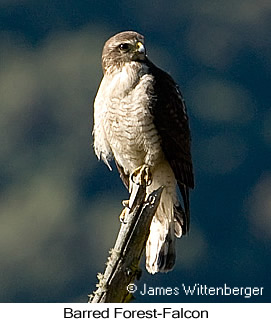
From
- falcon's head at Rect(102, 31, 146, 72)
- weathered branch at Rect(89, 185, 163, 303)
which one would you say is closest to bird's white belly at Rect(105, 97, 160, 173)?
falcon's head at Rect(102, 31, 146, 72)

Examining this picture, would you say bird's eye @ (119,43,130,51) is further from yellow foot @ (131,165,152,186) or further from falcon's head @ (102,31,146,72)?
yellow foot @ (131,165,152,186)

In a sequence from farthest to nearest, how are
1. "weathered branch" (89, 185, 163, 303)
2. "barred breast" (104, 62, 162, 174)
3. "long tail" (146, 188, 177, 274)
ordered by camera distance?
"barred breast" (104, 62, 162, 174), "long tail" (146, 188, 177, 274), "weathered branch" (89, 185, 163, 303)

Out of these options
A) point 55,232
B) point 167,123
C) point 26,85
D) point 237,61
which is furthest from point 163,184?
point 237,61

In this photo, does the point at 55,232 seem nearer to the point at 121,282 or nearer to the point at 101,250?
the point at 101,250

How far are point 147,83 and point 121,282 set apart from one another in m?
1.45

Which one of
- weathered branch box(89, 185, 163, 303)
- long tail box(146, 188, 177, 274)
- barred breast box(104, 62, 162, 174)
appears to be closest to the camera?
weathered branch box(89, 185, 163, 303)

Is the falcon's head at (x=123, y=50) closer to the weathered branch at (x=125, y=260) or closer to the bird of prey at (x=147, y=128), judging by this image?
the bird of prey at (x=147, y=128)

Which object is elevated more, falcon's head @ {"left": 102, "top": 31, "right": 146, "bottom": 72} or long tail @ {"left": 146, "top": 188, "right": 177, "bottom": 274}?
falcon's head @ {"left": 102, "top": 31, "right": 146, "bottom": 72}

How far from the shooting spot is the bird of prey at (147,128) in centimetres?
629

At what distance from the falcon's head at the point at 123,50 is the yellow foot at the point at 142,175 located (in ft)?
1.68

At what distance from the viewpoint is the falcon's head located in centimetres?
631

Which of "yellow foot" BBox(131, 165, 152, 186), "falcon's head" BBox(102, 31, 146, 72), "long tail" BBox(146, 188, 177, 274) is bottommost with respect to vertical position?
"long tail" BBox(146, 188, 177, 274)

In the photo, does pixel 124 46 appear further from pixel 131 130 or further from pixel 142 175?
pixel 142 175

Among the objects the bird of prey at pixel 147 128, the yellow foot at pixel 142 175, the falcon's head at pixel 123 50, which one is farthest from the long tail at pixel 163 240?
the falcon's head at pixel 123 50
